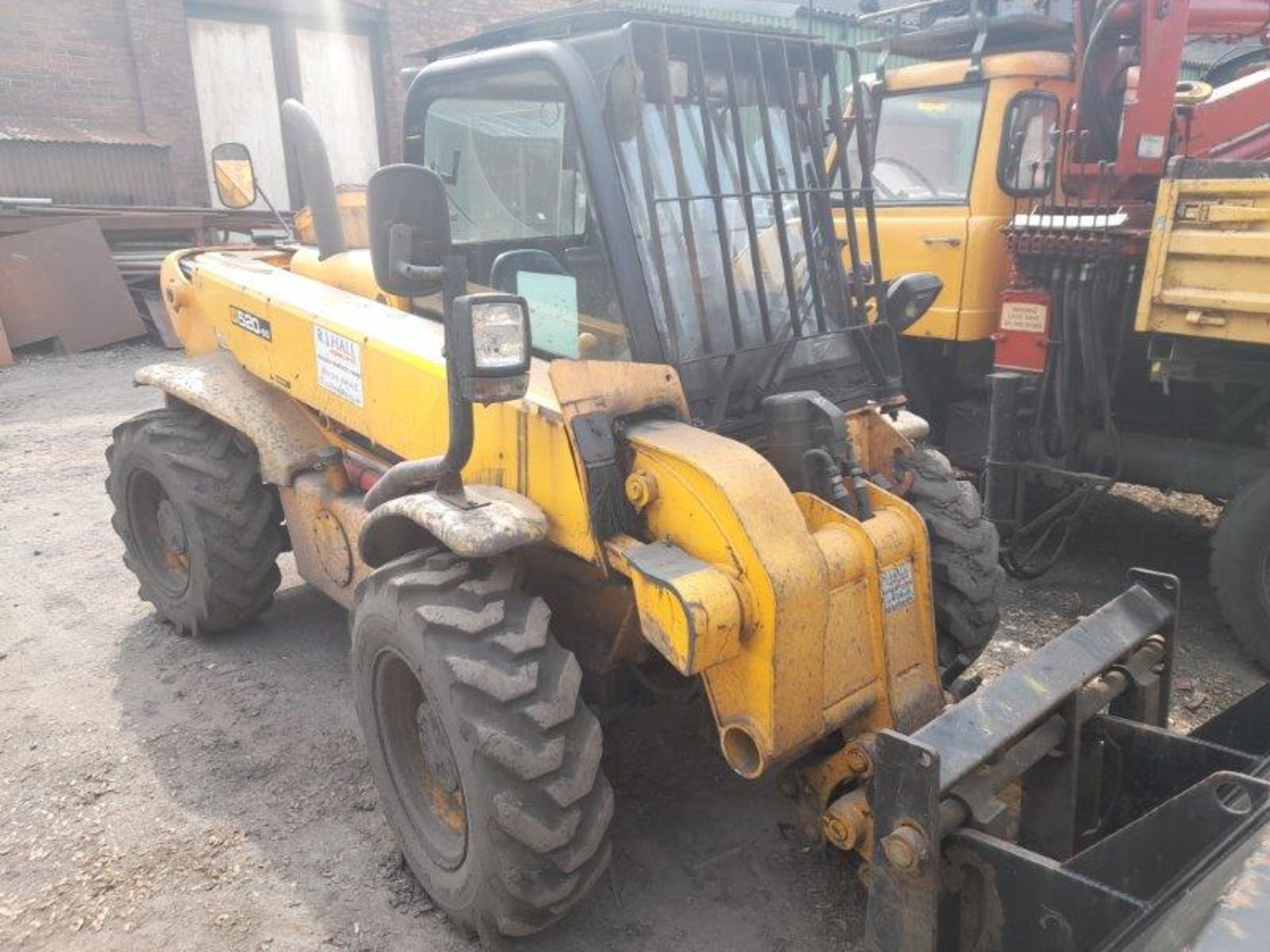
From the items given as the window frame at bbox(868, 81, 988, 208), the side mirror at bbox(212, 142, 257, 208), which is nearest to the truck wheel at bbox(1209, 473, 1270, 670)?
the window frame at bbox(868, 81, 988, 208)

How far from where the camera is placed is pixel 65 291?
10.9 metres

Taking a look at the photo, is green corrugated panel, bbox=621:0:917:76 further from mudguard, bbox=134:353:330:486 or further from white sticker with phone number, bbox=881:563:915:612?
white sticker with phone number, bbox=881:563:915:612

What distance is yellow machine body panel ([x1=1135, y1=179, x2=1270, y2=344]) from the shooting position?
159 inches

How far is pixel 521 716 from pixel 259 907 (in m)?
1.16

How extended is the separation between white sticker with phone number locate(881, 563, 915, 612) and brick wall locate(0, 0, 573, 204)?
10.4 m

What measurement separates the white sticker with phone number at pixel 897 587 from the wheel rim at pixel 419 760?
4.14 feet

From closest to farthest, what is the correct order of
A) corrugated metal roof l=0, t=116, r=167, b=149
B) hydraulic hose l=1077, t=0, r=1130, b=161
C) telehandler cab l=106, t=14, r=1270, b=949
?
telehandler cab l=106, t=14, r=1270, b=949, hydraulic hose l=1077, t=0, r=1130, b=161, corrugated metal roof l=0, t=116, r=167, b=149

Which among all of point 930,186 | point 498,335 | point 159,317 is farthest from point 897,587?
point 159,317

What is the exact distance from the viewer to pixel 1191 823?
187 cm

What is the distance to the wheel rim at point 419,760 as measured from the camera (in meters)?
2.85

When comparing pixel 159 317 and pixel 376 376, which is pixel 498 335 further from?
pixel 159 317

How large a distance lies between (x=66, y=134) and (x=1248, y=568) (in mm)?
13018

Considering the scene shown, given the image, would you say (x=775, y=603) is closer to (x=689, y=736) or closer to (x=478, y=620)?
(x=478, y=620)

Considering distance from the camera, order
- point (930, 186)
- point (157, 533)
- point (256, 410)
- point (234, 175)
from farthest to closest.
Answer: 1. point (930, 186)
2. point (157, 533)
3. point (234, 175)
4. point (256, 410)
